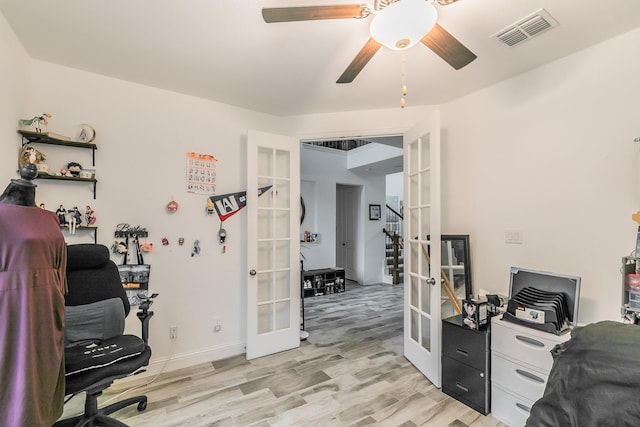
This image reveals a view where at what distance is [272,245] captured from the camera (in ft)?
9.70

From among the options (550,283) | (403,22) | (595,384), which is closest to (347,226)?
(550,283)

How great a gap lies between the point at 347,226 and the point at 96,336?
5.32m

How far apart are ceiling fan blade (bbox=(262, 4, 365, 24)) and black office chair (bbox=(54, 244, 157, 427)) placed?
1832 millimetres

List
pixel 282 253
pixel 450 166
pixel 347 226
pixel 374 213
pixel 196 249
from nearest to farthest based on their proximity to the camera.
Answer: pixel 196 249, pixel 450 166, pixel 282 253, pixel 374 213, pixel 347 226

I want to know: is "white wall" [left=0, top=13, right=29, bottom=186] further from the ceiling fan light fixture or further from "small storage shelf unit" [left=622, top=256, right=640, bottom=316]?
"small storage shelf unit" [left=622, top=256, right=640, bottom=316]

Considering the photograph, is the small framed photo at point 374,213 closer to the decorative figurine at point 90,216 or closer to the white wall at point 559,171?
the white wall at point 559,171

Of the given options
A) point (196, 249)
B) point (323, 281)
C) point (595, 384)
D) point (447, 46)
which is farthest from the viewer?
point (323, 281)

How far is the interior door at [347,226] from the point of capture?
6.44m

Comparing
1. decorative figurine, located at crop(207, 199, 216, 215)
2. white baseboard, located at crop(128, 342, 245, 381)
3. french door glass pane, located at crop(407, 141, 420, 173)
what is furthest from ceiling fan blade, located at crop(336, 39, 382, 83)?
white baseboard, located at crop(128, 342, 245, 381)

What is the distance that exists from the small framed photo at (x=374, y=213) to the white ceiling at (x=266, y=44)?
3878 millimetres

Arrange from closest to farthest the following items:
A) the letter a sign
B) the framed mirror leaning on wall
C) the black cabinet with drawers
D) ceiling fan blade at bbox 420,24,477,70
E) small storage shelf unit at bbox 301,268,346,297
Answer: ceiling fan blade at bbox 420,24,477,70 → the black cabinet with drawers → the framed mirror leaning on wall → the letter a sign → small storage shelf unit at bbox 301,268,346,297

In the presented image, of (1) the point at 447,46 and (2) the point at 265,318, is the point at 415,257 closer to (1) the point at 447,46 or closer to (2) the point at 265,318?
(2) the point at 265,318

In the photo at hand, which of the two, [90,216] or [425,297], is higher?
[90,216]

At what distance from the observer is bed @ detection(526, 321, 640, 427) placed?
2.63 ft
